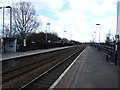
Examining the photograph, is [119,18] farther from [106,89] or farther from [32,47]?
[32,47]

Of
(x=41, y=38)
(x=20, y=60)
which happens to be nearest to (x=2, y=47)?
(x=20, y=60)

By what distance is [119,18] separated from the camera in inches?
1000

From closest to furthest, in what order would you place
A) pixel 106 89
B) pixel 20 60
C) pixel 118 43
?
pixel 106 89 → pixel 118 43 → pixel 20 60

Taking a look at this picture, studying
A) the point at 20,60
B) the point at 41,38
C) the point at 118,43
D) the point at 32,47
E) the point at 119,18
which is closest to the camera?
Answer: the point at 119,18

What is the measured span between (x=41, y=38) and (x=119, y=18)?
11227 centimetres

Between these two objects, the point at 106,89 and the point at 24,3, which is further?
the point at 24,3

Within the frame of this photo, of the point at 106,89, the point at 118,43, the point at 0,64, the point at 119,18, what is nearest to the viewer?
the point at 106,89

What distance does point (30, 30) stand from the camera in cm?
10288

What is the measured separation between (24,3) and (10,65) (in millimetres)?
79095

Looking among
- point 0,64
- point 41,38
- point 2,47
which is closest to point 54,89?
point 0,64

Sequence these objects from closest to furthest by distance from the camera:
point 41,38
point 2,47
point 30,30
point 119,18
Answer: point 119,18 < point 2,47 < point 30,30 < point 41,38

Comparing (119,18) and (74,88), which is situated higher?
(119,18)

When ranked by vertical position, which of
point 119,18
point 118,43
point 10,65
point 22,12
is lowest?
point 10,65

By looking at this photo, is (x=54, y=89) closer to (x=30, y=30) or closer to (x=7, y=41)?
(x=7, y=41)
